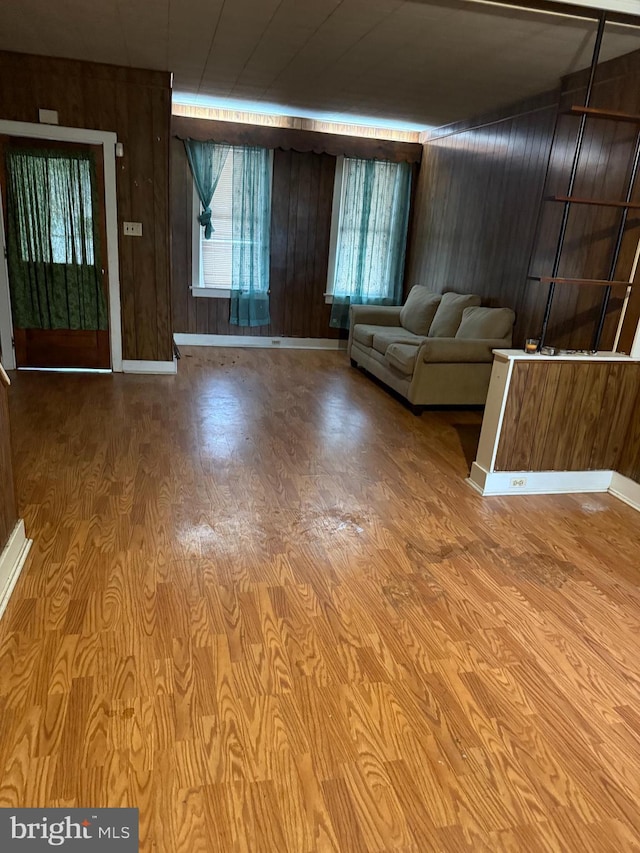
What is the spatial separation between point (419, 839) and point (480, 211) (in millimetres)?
5162

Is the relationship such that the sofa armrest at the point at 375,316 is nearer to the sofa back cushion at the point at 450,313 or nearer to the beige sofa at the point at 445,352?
the beige sofa at the point at 445,352

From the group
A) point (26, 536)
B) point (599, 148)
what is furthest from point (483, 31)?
point (26, 536)

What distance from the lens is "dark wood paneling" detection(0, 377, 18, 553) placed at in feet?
7.03

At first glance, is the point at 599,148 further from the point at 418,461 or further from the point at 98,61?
the point at 98,61

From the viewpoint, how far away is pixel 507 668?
1.93m

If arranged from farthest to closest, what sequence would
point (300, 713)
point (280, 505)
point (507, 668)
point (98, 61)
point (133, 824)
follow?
point (98, 61)
point (280, 505)
point (507, 668)
point (300, 713)
point (133, 824)

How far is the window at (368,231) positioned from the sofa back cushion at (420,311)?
86 cm

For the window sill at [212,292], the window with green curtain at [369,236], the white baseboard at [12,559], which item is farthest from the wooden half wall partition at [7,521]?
the window with green curtain at [369,236]

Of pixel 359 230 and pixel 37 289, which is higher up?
pixel 359 230

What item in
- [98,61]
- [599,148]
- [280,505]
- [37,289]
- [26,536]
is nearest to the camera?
[26,536]

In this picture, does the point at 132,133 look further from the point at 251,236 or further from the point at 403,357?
the point at 403,357

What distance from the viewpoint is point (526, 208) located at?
464 cm

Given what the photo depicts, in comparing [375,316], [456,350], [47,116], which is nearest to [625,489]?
[456,350]

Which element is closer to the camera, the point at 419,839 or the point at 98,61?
the point at 419,839
